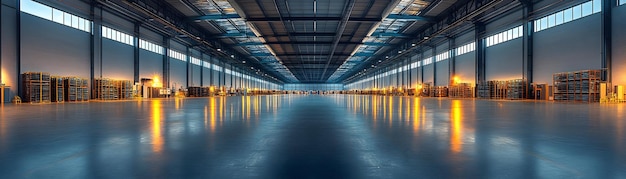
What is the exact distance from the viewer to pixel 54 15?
16.1m

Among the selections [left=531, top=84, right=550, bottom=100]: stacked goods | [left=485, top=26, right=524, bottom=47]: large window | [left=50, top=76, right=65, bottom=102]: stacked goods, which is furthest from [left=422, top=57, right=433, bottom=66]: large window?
[left=50, top=76, right=65, bottom=102]: stacked goods

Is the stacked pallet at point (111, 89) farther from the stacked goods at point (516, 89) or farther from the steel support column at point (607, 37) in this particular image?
the steel support column at point (607, 37)

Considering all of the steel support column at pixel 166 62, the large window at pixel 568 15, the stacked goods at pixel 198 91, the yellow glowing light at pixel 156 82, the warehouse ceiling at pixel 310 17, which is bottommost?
the stacked goods at pixel 198 91

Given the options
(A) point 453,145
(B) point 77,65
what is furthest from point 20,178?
(B) point 77,65

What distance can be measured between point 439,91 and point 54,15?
31.4 meters

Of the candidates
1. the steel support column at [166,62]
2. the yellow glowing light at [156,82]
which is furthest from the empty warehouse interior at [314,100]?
the yellow glowing light at [156,82]

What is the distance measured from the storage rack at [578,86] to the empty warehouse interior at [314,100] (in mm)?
78

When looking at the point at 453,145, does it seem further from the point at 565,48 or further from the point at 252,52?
the point at 252,52

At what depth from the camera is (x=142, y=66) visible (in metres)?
24.3

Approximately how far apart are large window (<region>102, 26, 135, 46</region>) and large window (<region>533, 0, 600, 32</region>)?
28514 mm

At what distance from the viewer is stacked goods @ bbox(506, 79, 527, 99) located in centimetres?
1994

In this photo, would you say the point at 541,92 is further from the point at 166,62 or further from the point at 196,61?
the point at 196,61

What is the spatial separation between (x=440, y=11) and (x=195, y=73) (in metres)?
27.3

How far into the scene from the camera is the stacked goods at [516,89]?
19938 mm
